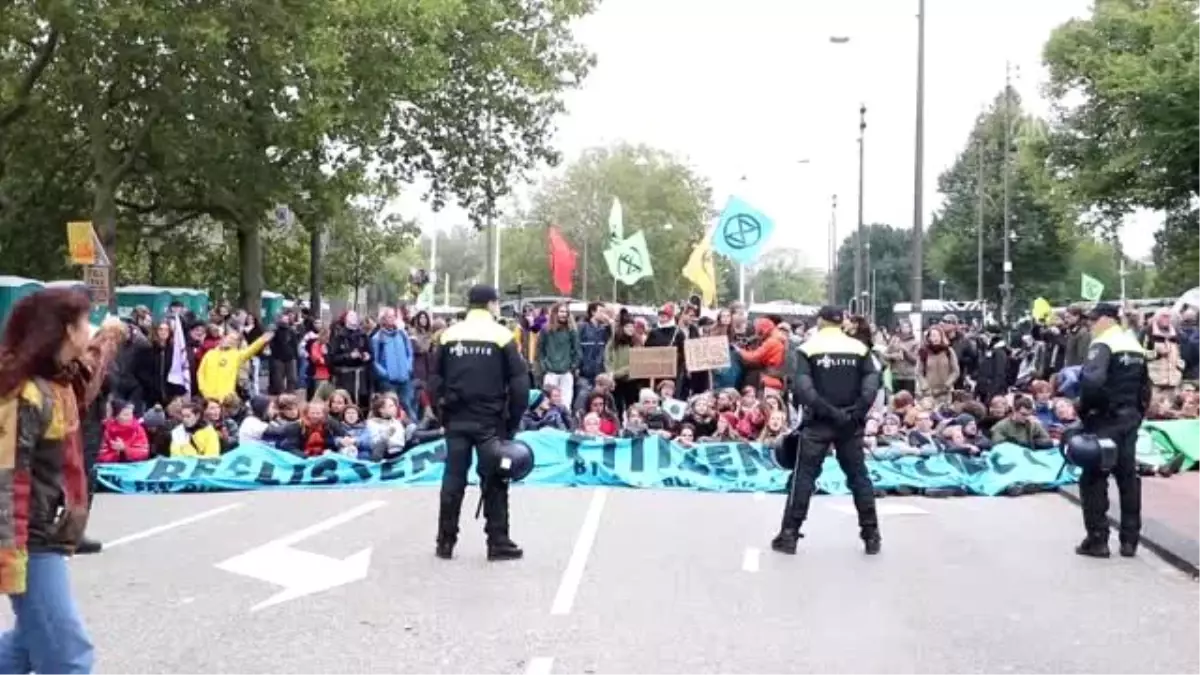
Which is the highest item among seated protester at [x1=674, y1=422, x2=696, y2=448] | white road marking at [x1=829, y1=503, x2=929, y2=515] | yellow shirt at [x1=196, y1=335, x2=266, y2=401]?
yellow shirt at [x1=196, y1=335, x2=266, y2=401]

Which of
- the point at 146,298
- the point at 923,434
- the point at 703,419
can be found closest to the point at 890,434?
the point at 923,434

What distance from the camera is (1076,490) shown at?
653 inches

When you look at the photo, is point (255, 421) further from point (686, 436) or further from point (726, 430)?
point (726, 430)

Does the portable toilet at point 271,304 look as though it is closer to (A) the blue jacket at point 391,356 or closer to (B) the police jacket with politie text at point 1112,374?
(A) the blue jacket at point 391,356

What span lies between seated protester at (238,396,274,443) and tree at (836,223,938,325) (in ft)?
308

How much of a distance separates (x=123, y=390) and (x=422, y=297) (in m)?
38.6

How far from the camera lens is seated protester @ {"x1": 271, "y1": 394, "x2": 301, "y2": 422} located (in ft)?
62.1

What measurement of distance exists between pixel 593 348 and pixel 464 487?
11063mm

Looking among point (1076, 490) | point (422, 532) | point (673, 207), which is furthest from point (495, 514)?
point (673, 207)

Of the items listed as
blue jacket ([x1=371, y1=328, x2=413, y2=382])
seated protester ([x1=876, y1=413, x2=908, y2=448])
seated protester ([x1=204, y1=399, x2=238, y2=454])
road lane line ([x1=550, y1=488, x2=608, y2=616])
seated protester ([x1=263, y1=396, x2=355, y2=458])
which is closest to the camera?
road lane line ([x1=550, y1=488, x2=608, y2=616])

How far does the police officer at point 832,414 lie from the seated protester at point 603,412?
7.55m

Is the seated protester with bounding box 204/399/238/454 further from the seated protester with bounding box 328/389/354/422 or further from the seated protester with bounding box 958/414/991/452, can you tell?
the seated protester with bounding box 958/414/991/452

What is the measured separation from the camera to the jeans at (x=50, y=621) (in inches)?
211

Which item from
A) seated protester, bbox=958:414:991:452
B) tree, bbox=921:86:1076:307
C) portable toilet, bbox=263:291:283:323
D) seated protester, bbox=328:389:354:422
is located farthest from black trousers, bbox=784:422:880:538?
tree, bbox=921:86:1076:307
